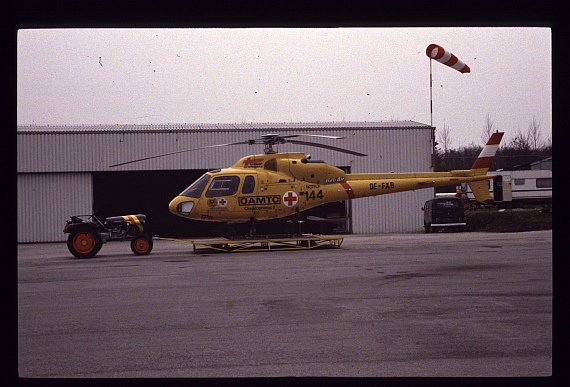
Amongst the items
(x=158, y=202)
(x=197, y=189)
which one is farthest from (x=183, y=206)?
(x=158, y=202)

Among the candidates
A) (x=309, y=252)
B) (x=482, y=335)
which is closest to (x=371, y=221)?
(x=309, y=252)

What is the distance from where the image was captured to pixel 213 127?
68.6 feet

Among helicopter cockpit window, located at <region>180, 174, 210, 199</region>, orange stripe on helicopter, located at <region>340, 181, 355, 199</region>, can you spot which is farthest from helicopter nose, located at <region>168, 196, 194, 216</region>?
orange stripe on helicopter, located at <region>340, 181, 355, 199</region>

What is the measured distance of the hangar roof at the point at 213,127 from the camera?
19688mm

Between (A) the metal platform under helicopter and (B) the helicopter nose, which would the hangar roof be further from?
(A) the metal platform under helicopter

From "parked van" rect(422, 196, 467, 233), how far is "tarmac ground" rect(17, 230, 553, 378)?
11032 millimetres

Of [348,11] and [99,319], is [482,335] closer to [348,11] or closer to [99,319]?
[348,11]

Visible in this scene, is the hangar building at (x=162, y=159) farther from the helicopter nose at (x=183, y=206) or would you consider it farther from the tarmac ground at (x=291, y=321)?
the tarmac ground at (x=291, y=321)

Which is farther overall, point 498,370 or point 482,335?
point 482,335

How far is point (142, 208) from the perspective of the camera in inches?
898
